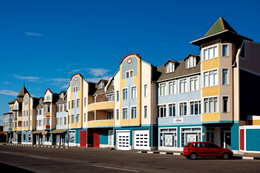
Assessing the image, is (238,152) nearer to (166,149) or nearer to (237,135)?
(237,135)

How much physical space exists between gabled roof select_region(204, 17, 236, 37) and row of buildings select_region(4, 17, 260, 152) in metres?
0.04

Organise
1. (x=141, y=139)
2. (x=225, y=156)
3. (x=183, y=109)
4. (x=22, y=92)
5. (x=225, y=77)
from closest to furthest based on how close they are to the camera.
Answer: (x=225, y=156), (x=225, y=77), (x=183, y=109), (x=141, y=139), (x=22, y=92)

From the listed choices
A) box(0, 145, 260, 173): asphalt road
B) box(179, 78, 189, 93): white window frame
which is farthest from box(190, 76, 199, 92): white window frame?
box(0, 145, 260, 173): asphalt road

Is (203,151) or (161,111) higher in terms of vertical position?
(161,111)

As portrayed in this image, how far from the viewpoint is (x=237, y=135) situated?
3259 cm

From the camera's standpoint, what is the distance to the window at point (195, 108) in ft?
121

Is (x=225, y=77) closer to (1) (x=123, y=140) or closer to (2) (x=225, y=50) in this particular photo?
(2) (x=225, y=50)

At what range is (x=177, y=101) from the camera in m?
39.9

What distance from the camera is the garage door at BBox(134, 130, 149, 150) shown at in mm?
43156

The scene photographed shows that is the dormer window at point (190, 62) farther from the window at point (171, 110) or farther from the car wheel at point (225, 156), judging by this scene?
the car wheel at point (225, 156)

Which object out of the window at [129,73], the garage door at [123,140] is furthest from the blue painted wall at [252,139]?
the window at [129,73]

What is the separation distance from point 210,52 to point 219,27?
2809mm

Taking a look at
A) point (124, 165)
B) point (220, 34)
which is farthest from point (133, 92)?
point (124, 165)

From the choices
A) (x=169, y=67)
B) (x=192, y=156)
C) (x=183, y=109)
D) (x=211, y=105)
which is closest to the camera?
(x=192, y=156)
